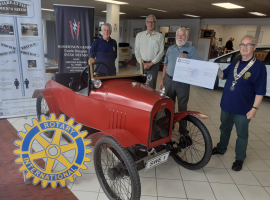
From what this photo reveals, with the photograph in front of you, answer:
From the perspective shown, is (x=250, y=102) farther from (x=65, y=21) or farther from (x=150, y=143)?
(x=65, y=21)

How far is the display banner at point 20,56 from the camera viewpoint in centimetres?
329

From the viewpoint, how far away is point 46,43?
40.1 feet

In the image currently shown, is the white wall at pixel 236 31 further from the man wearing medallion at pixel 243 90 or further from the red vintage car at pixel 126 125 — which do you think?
the red vintage car at pixel 126 125

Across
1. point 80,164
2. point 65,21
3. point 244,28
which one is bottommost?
point 80,164

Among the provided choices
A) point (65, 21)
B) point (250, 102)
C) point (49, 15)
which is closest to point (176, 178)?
point (250, 102)

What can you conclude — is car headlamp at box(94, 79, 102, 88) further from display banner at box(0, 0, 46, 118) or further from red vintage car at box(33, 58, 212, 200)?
display banner at box(0, 0, 46, 118)

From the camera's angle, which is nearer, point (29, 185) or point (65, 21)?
point (29, 185)

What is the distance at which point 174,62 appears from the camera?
9.57 ft

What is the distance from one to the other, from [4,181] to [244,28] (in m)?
16.0

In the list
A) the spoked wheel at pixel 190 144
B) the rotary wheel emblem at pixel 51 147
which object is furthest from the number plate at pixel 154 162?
the rotary wheel emblem at pixel 51 147

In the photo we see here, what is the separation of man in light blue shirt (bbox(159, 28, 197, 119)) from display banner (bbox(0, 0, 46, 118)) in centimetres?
225

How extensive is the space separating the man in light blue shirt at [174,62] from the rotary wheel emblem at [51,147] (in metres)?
1.60

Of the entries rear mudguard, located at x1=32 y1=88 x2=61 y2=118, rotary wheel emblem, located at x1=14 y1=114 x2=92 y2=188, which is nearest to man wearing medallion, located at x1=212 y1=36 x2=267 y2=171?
rotary wheel emblem, located at x1=14 y1=114 x2=92 y2=188

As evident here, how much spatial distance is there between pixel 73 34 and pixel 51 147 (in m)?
3.32
